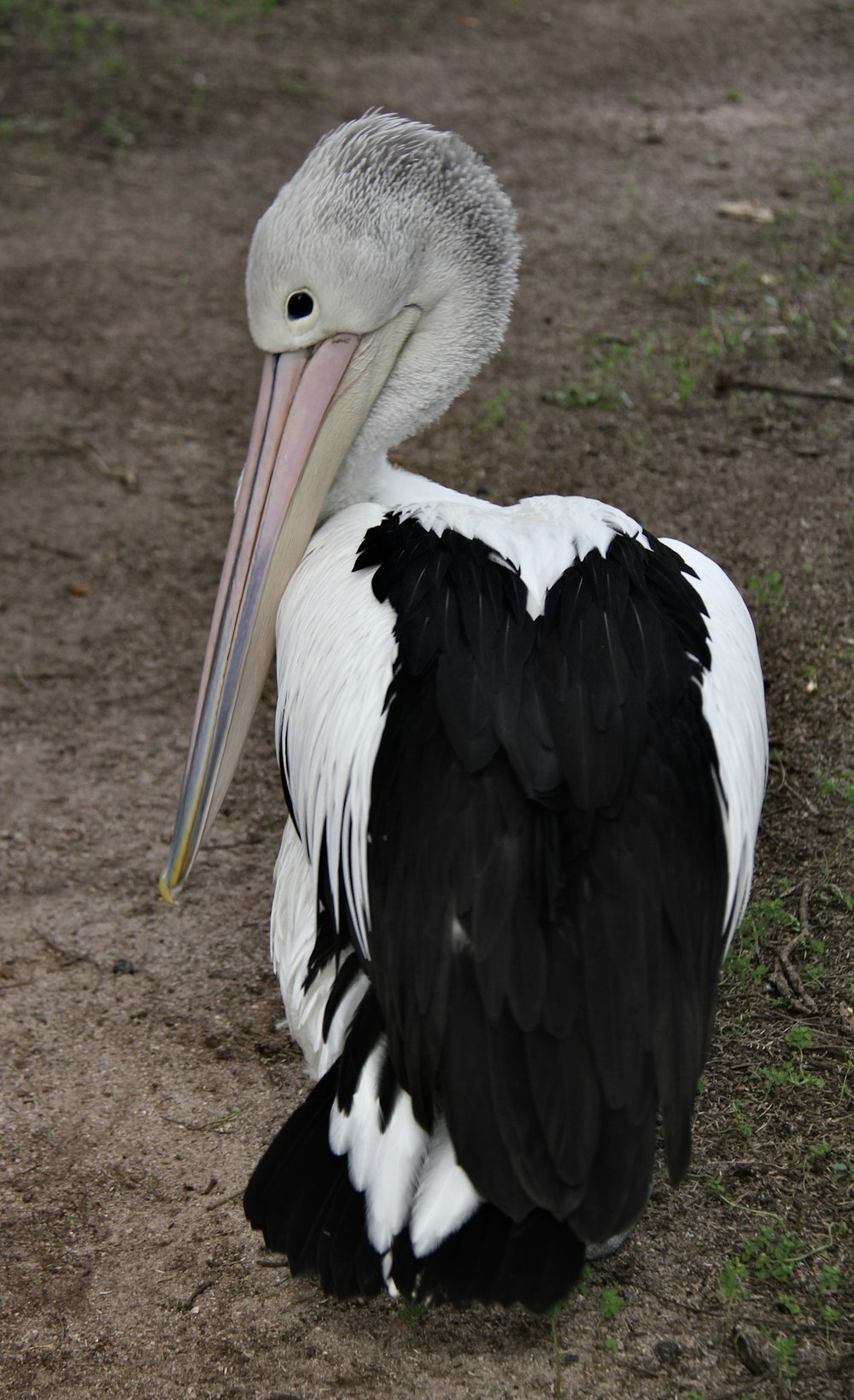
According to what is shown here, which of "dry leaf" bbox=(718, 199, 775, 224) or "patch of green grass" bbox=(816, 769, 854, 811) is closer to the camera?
"patch of green grass" bbox=(816, 769, 854, 811)

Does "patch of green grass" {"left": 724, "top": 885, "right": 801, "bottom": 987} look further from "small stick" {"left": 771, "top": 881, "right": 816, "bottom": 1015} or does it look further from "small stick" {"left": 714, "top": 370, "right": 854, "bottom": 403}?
"small stick" {"left": 714, "top": 370, "right": 854, "bottom": 403}

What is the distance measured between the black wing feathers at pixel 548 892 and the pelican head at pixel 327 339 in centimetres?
68

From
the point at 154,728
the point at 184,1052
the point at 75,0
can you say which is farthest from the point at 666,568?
the point at 75,0

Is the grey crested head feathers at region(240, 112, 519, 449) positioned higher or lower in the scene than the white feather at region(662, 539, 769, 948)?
higher

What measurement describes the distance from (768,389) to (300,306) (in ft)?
7.54

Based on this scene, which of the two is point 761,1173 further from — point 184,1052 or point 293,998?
point 184,1052

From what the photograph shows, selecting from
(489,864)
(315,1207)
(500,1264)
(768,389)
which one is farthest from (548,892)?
(768,389)

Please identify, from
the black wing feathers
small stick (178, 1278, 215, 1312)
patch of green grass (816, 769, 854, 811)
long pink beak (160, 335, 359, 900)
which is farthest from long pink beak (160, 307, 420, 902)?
patch of green grass (816, 769, 854, 811)

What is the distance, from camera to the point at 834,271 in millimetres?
5121

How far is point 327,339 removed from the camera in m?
2.80

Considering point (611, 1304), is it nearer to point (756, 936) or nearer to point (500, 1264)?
point (500, 1264)

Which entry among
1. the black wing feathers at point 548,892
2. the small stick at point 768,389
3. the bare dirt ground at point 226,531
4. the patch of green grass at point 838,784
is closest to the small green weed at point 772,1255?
the bare dirt ground at point 226,531

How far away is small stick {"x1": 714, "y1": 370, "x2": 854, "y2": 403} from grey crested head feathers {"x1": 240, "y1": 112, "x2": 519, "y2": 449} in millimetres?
1715

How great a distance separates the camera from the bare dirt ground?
2.13 meters
